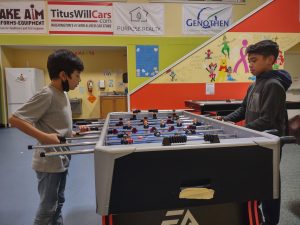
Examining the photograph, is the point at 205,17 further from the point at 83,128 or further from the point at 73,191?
the point at 83,128

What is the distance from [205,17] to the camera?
7020 mm

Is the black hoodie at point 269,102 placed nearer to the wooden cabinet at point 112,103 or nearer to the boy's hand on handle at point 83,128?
the boy's hand on handle at point 83,128

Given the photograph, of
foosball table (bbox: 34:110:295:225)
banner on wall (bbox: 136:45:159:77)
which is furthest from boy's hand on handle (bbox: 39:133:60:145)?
banner on wall (bbox: 136:45:159:77)

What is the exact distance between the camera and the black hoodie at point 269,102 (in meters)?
1.77

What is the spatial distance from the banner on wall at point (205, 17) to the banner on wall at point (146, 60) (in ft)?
3.53

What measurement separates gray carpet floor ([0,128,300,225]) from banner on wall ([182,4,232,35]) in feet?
13.5

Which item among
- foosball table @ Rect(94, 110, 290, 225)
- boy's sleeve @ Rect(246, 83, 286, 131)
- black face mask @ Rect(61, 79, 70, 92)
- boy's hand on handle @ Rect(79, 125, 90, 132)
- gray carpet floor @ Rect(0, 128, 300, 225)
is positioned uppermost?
Answer: black face mask @ Rect(61, 79, 70, 92)

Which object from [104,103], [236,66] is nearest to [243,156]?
[236,66]

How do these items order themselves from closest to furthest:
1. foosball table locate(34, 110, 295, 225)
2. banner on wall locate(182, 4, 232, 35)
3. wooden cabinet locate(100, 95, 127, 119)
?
foosball table locate(34, 110, 295, 225)
banner on wall locate(182, 4, 232, 35)
wooden cabinet locate(100, 95, 127, 119)

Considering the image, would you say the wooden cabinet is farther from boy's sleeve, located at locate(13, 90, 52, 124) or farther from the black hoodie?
boy's sleeve, located at locate(13, 90, 52, 124)

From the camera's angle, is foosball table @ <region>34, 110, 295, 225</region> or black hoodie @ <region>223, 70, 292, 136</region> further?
black hoodie @ <region>223, 70, 292, 136</region>

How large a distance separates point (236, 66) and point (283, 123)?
2.40 metres

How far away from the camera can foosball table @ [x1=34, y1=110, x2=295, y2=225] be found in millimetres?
1029

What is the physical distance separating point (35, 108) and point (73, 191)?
5.40 feet
